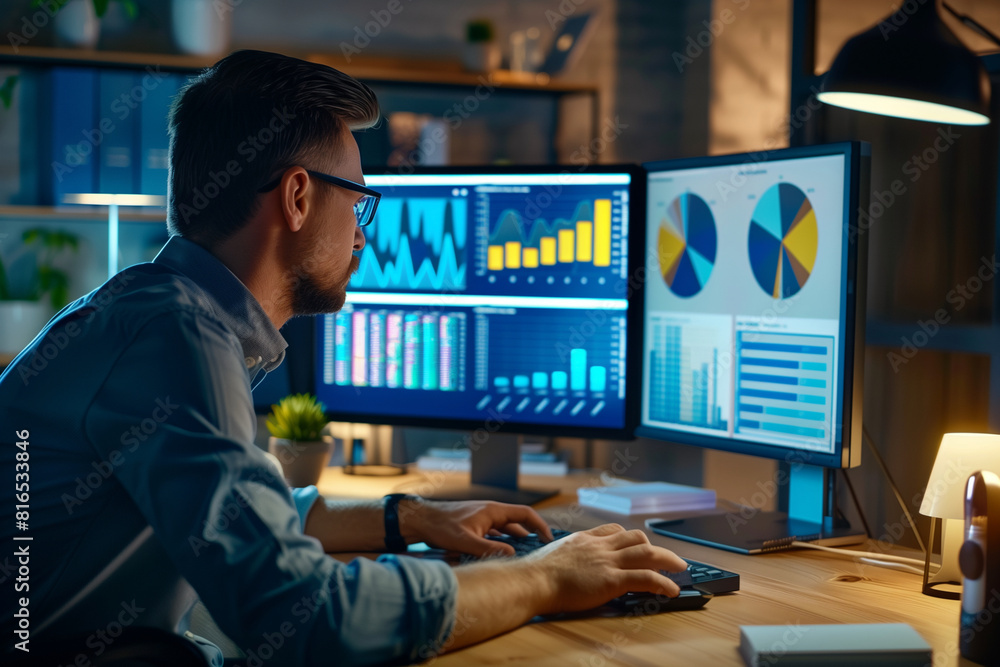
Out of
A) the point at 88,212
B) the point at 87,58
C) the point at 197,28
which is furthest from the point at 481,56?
the point at 88,212

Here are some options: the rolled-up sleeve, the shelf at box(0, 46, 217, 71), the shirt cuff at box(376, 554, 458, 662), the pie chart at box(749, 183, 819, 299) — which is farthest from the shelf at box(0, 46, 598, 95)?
the shirt cuff at box(376, 554, 458, 662)

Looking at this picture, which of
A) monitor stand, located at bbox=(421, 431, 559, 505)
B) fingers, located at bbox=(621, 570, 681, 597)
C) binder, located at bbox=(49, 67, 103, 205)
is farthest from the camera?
binder, located at bbox=(49, 67, 103, 205)

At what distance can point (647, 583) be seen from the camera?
96 centimetres

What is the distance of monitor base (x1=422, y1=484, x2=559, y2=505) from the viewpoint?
1509 mm

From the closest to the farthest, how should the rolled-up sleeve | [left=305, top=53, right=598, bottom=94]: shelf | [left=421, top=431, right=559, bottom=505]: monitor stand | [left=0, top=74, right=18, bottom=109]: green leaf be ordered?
the rolled-up sleeve → [left=421, top=431, right=559, bottom=505]: monitor stand → [left=0, top=74, right=18, bottom=109]: green leaf → [left=305, top=53, right=598, bottom=94]: shelf

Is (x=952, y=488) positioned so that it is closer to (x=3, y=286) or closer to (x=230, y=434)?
(x=230, y=434)

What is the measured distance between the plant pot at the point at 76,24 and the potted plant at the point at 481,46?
1.03 metres

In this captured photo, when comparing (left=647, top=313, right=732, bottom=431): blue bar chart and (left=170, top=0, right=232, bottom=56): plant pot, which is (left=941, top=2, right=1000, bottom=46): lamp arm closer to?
(left=647, top=313, right=732, bottom=431): blue bar chart

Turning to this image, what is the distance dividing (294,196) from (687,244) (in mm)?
661

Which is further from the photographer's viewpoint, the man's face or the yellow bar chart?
the yellow bar chart

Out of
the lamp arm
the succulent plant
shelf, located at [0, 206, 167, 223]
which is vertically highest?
the lamp arm

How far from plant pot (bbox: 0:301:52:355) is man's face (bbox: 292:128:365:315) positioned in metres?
1.68

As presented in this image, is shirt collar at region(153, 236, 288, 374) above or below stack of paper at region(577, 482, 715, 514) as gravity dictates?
above

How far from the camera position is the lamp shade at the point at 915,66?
1138mm
